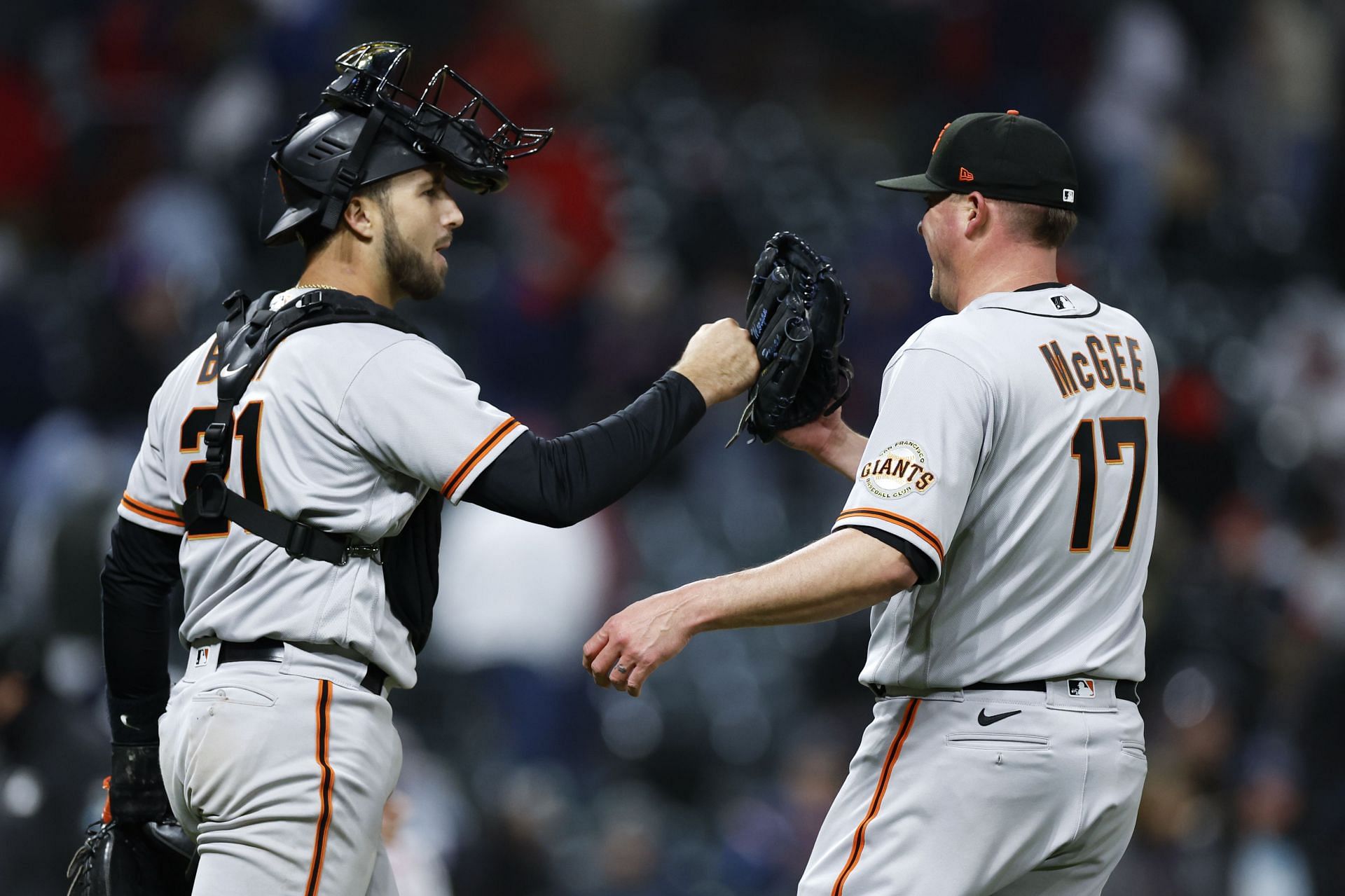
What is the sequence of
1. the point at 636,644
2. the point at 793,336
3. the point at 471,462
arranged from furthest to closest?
the point at 793,336
the point at 471,462
the point at 636,644

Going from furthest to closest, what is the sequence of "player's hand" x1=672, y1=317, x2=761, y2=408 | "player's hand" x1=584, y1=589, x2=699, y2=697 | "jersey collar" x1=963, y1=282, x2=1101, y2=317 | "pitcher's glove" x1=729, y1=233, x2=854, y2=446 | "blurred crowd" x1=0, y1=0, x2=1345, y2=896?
"blurred crowd" x1=0, y1=0, x2=1345, y2=896 < "pitcher's glove" x1=729, y1=233, x2=854, y2=446 < "player's hand" x1=672, y1=317, x2=761, y2=408 < "jersey collar" x1=963, y1=282, x2=1101, y2=317 < "player's hand" x1=584, y1=589, x2=699, y2=697

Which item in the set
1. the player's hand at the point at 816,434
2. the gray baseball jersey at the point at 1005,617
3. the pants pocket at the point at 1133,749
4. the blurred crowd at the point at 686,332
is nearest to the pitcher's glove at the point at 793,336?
the player's hand at the point at 816,434

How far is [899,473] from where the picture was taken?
294 centimetres

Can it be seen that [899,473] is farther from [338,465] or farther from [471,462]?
[338,465]

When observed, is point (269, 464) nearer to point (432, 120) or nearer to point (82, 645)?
point (432, 120)

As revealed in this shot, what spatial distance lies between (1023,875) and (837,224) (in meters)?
6.28

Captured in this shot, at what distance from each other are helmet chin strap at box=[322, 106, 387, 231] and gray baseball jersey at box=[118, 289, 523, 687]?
0.91ft

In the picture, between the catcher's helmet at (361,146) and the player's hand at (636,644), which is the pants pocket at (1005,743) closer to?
the player's hand at (636,644)

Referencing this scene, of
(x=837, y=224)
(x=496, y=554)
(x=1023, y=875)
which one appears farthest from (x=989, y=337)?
(x=837, y=224)

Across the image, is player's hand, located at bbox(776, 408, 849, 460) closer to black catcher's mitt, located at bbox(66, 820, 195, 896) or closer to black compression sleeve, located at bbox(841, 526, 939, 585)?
black compression sleeve, located at bbox(841, 526, 939, 585)

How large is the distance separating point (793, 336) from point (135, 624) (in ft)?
5.13

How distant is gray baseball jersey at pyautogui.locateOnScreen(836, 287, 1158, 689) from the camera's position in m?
2.98

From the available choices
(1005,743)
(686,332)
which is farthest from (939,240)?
(686,332)

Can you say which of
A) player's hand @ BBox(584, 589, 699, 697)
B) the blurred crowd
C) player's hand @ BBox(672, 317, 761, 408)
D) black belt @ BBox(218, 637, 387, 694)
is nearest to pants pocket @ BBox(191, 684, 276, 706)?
black belt @ BBox(218, 637, 387, 694)
